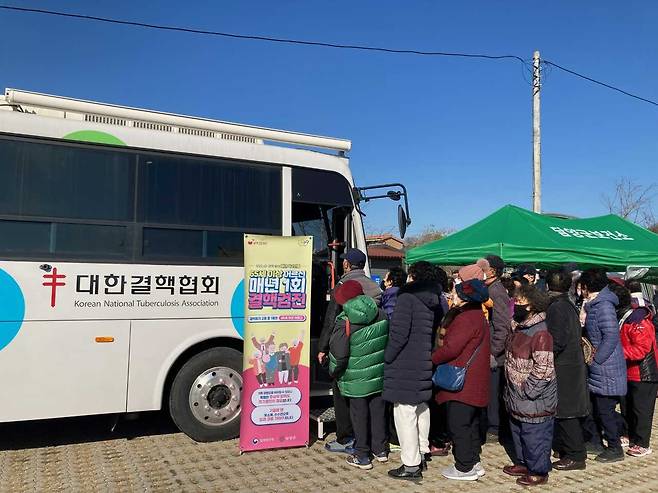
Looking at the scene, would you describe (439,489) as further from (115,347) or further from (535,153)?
(535,153)

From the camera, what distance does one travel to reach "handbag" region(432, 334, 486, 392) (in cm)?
472

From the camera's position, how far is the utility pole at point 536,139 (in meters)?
15.0

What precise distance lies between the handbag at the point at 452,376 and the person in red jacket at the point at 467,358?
0.02 m

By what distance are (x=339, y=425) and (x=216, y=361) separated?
1405 millimetres

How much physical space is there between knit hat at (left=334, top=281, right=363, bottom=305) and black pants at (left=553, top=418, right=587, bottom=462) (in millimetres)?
2199

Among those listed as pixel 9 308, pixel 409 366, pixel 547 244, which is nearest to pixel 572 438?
pixel 409 366

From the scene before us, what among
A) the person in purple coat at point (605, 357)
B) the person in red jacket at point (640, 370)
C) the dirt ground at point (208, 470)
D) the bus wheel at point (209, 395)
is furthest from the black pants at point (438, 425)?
the bus wheel at point (209, 395)

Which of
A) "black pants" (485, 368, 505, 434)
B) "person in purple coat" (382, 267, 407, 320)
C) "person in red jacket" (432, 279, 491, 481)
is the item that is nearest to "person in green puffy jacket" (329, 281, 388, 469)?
"person in red jacket" (432, 279, 491, 481)

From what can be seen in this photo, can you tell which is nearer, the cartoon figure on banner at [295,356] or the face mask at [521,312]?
the face mask at [521,312]

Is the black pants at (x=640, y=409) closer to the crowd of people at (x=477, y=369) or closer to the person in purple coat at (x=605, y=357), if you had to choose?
the crowd of people at (x=477, y=369)

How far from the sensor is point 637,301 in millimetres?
5941

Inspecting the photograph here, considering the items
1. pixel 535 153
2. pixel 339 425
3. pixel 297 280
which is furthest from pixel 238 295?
pixel 535 153

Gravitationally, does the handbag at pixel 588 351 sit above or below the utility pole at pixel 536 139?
below

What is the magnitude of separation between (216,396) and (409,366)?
216 cm
